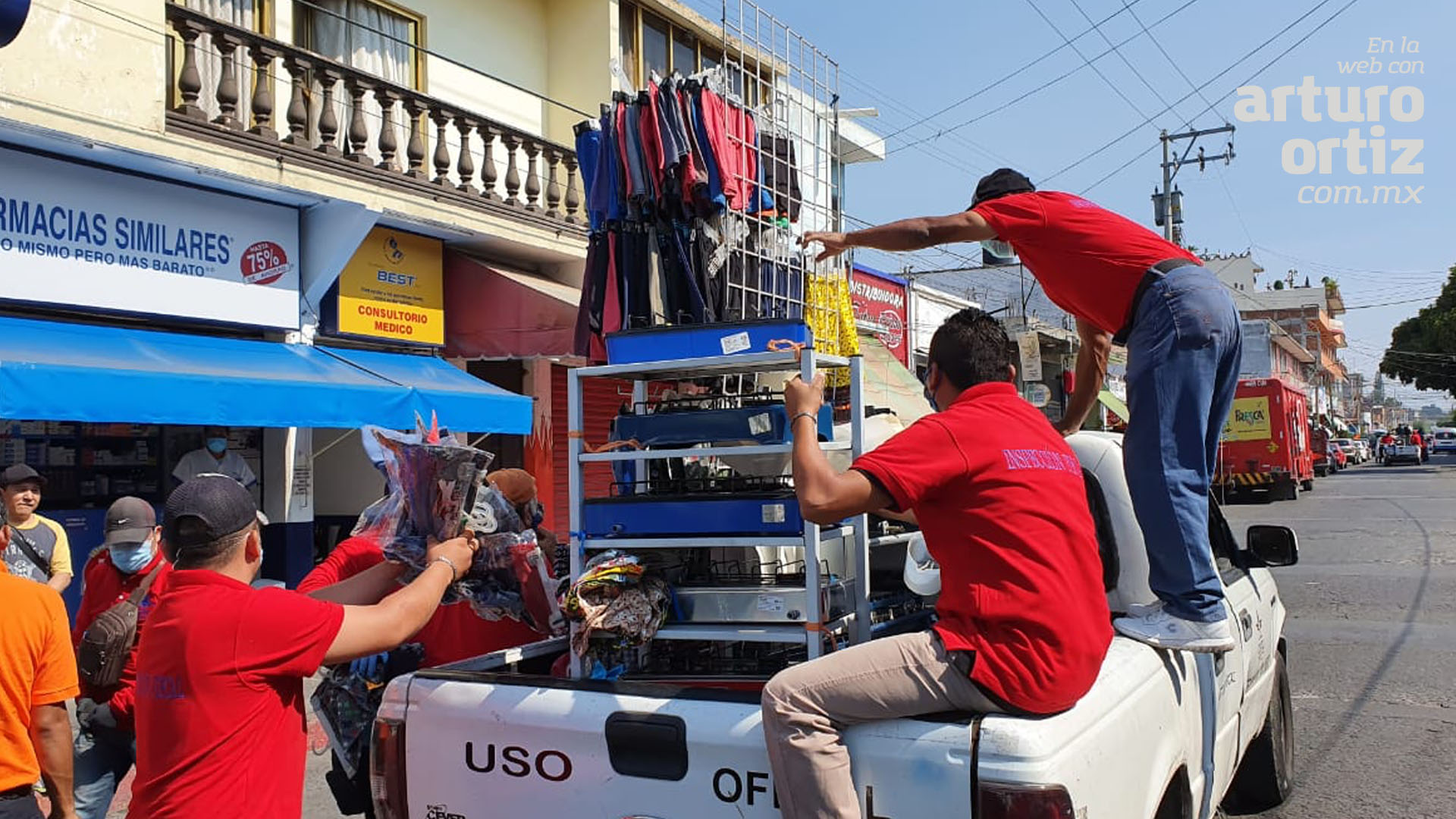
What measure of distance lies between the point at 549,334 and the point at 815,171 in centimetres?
828

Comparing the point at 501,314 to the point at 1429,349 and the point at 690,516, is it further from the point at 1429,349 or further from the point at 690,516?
the point at 1429,349

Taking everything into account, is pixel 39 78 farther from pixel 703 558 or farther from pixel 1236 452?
pixel 1236 452

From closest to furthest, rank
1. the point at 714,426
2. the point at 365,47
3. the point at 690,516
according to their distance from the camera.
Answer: the point at 690,516
the point at 714,426
the point at 365,47

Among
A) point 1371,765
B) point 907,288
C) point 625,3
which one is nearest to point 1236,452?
point 907,288

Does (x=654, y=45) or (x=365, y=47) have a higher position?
(x=654, y=45)

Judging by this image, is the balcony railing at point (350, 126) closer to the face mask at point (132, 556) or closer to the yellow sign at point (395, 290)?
the yellow sign at point (395, 290)

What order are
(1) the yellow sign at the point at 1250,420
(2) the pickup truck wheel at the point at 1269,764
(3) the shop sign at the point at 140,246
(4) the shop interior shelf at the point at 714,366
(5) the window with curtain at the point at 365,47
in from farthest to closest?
1. (1) the yellow sign at the point at 1250,420
2. (5) the window with curtain at the point at 365,47
3. (3) the shop sign at the point at 140,246
4. (2) the pickup truck wheel at the point at 1269,764
5. (4) the shop interior shelf at the point at 714,366

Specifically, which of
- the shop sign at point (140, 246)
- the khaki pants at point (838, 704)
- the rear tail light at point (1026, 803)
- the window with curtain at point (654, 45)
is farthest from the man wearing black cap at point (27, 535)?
the window with curtain at point (654, 45)

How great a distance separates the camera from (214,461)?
10141 mm

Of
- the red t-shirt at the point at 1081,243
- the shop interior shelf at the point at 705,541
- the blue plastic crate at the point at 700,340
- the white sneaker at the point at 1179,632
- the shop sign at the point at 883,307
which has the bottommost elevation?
the white sneaker at the point at 1179,632

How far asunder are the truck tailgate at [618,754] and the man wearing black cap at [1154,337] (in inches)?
44.0

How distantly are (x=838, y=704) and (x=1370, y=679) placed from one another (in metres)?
6.77

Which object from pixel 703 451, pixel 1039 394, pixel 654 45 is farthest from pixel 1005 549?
pixel 1039 394

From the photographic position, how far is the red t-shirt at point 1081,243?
3326mm
